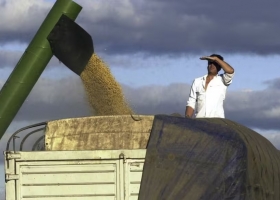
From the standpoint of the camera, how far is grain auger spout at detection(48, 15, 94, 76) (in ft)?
36.3

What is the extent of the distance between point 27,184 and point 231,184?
2.16 m

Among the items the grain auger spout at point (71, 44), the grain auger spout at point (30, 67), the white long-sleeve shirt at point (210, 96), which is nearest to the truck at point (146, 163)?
the white long-sleeve shirt at point (210, 96)

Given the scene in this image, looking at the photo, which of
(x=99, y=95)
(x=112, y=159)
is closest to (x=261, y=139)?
(x=112, y=159)

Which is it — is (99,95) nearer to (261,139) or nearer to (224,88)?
(224,88)

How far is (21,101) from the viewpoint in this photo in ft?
35.9

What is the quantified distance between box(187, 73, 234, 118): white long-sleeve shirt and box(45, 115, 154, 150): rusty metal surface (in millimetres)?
1486

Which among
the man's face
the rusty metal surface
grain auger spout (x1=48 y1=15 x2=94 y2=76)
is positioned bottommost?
the rusty metal surface

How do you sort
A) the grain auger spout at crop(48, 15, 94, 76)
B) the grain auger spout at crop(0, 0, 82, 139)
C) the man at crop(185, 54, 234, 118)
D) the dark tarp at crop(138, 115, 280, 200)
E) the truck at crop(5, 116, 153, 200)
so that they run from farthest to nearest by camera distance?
the grain auger spout at crop(48, 15, 94, 76), the grain auger spout at crop(0, 0, 82, 139), the man at crop(185, 54, 234, 118), the truck at crop(5, 116, 153, 200), the dark tarp at crop(138, 115, 280, 200)

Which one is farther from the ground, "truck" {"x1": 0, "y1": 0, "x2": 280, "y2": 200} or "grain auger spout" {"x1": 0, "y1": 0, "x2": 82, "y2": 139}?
"grain auger spout" {"x1": 0, "y1": 0, "x2": 82, "y2": 139}

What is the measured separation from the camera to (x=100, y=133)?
8.99 m

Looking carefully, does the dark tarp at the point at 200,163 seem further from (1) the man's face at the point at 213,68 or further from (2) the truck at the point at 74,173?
(1) the man's face at the point at 213,68

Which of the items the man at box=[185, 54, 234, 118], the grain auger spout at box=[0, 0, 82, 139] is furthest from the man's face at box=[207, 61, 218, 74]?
the grain auger spout at box=[0, 0, 82, 139]

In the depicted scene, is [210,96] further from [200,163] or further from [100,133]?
[200,163]

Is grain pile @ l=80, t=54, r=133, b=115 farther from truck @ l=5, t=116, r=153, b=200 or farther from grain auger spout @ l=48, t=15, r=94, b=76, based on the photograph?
truck @ l=5, t=116, r=153, b=200
